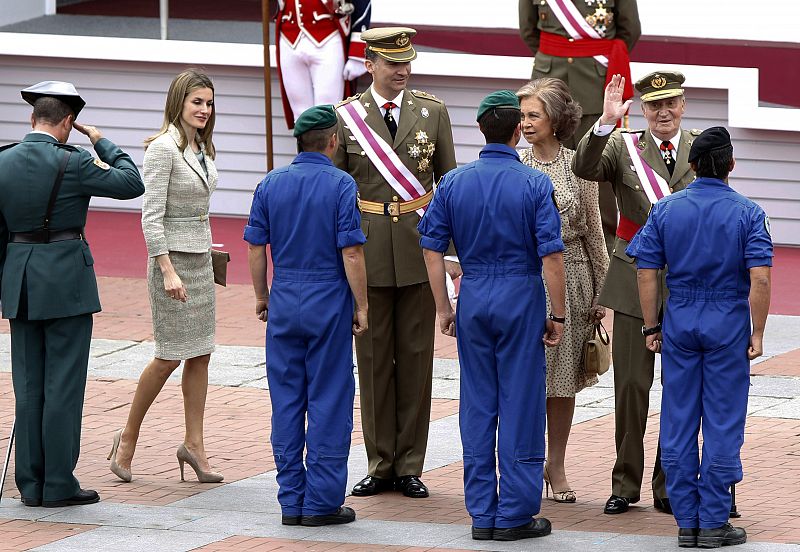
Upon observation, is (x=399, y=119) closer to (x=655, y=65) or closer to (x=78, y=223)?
(x=78, y=223)

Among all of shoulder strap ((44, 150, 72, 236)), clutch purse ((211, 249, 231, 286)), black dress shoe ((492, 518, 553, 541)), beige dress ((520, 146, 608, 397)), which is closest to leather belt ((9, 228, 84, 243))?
shoulder strap ((44, 150, 72, 236))

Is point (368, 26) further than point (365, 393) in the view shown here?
Yes

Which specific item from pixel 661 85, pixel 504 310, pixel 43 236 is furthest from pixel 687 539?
pixel 43 236

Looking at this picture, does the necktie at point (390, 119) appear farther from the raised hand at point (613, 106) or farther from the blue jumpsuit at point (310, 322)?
the raised hand at point (613, 106)

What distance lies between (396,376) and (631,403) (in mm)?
1266

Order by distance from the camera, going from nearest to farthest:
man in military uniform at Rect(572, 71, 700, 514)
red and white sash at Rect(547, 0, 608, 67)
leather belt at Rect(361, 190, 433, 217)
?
man in military uniform at Rect(572, 71, 700, 514) < leather belt at Rect(361, 190, 433, 217) < red and white sash at Rect(547, 0, 608, 67)

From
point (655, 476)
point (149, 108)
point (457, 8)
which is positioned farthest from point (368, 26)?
point (655, 476)

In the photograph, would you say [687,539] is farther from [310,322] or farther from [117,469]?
[117,469]

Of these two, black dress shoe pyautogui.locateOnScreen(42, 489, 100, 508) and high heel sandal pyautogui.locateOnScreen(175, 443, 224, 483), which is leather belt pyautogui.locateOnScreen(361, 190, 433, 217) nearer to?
high heel sandal pyautogui.locateOnScreen(175, 443, 224, 483)

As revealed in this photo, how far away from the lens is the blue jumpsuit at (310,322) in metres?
7.70

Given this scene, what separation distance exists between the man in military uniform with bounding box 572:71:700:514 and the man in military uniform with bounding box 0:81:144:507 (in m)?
2.27

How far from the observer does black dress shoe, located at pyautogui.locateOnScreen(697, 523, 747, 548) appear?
7.23 meters

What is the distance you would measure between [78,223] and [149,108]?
25.9 ft

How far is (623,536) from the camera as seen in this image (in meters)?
7.45
